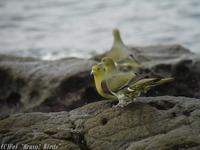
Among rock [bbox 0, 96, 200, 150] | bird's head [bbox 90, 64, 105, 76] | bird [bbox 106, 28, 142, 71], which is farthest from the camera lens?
bird [bbox 106, 28, 142, 71]

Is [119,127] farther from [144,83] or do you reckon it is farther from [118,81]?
[118,81]

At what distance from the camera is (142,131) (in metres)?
5.85

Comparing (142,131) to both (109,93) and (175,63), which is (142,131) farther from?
A: (175,63)

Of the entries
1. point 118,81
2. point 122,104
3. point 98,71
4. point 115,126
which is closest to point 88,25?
point 98,71

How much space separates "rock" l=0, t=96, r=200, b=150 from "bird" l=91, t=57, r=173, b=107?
0.14 metres

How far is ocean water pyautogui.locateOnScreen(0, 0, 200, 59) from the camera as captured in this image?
1605 centimetres

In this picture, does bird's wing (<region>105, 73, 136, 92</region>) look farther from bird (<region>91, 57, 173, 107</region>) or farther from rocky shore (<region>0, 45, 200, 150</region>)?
rocky shore (<region>0, 45, 200, 150</region>)

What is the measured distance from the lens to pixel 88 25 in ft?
60.6

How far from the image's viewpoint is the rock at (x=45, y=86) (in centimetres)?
905

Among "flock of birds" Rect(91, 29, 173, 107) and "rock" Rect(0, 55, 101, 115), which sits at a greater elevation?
"flock of birds" Rect(91, 29, 173, 107)

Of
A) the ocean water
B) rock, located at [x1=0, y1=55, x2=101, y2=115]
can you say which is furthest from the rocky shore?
the ocean water

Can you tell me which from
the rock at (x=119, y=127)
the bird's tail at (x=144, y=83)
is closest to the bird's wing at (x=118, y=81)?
the bird's tail at (x=144, y=83)

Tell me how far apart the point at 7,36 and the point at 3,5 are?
4.98 meters

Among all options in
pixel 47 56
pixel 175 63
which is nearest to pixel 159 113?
pixel 175 63
